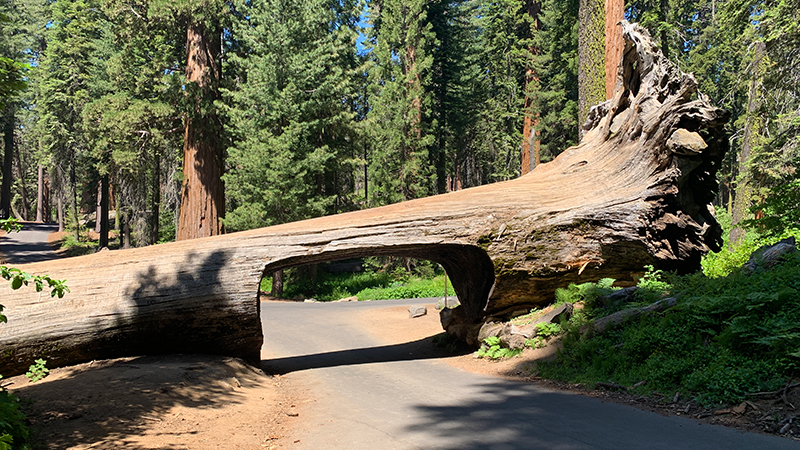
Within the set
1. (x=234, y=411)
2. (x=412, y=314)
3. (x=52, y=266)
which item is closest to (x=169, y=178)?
(x=412, y=314)

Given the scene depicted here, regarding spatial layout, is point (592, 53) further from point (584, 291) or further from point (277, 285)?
point (277, 285)

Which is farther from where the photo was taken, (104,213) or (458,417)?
(104,213)

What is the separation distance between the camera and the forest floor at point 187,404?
5.05m

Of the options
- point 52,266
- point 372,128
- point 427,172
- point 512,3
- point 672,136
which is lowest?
point 52,266

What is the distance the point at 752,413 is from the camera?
5098 millimetres

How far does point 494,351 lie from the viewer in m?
9.41

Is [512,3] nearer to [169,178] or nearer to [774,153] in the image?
[774,153]

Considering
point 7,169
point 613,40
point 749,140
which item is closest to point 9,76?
point 613,40

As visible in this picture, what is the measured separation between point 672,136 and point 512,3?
2336 cm

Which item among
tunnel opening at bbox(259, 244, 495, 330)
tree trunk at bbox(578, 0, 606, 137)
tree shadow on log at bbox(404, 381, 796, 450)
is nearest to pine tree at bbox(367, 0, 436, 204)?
tree trunk at bbox(578, 0, 606, 137)

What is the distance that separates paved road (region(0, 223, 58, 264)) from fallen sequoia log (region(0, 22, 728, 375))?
2330cm

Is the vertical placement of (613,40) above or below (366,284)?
above

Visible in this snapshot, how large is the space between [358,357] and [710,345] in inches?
261

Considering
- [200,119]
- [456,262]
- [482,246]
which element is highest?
[200,119]
